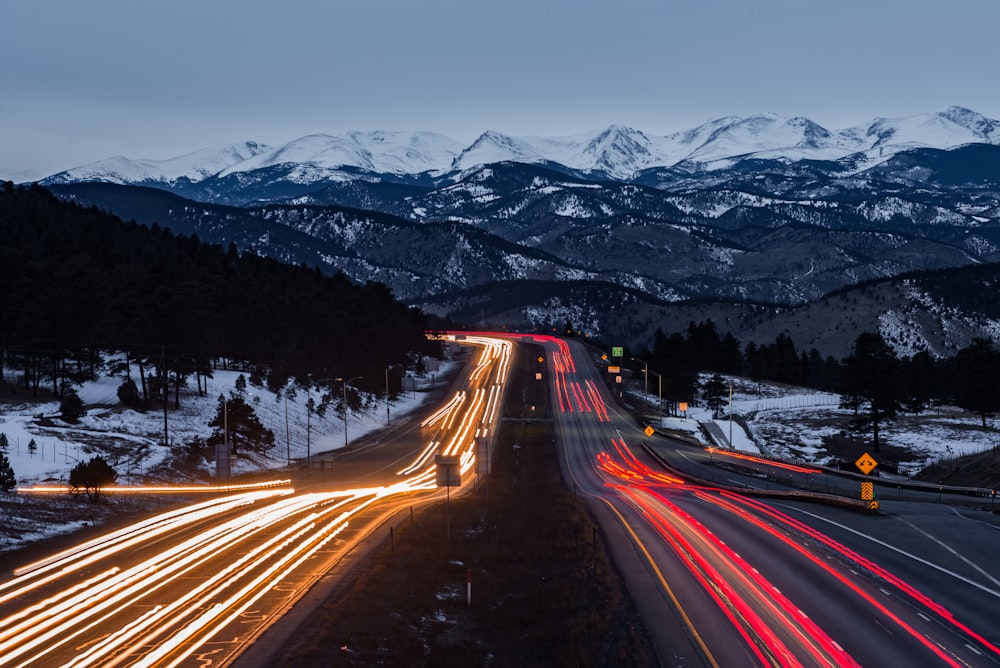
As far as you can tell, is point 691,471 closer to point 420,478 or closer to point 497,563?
point 420,478

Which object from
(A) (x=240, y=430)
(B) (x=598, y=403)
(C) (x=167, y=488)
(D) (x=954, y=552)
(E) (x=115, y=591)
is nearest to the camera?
(E) (x=115, y=591)

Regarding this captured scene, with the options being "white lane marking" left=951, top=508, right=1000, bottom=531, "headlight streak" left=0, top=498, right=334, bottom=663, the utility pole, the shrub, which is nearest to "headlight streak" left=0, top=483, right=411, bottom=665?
"headlight streak" left=0, top=498, right=334, bottom=663

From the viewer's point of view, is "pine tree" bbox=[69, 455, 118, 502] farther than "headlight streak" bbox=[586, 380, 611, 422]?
No

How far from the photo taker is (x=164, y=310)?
84.9 m

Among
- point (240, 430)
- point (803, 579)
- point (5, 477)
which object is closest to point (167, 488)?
point (5, 477)

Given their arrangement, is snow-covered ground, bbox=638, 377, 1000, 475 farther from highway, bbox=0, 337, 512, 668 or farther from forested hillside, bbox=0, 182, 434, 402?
highway, bbox=0, 337, 512, 668

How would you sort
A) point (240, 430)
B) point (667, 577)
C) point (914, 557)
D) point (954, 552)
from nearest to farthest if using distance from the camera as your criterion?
point (667, 577)
point (914, 557)
point (954, 552)
point (240, 430)

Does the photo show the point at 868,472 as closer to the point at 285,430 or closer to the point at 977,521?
the point at 977,521

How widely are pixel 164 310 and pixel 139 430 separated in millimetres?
14616

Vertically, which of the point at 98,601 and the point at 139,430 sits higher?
the point at 139,430

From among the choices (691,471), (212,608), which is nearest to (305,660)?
(212,608)

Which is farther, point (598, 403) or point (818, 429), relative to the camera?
point (598, 403)

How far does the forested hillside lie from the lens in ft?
279

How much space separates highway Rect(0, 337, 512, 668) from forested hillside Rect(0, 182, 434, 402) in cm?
2745
